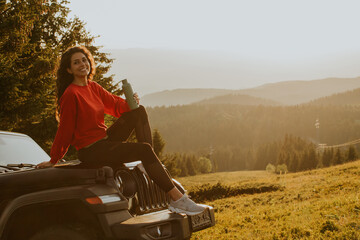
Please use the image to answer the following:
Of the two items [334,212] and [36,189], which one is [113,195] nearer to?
[36,189]

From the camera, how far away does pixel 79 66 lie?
4273 mm

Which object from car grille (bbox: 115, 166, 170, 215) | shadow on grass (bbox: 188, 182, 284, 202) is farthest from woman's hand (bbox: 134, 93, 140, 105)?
shadow on grass (bbox: 188, 182, 284, 202)

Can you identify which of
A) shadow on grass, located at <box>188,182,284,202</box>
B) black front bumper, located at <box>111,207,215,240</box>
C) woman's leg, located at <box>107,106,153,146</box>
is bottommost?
shadow on grass, located at <box>188,182,284,202</box>

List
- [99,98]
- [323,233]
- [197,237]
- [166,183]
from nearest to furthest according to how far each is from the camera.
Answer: [166,183], [99,98], [323,233], [197,237]

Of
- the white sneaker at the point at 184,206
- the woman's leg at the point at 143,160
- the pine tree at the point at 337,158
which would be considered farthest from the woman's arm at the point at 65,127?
the pine tree at the point at 337,158

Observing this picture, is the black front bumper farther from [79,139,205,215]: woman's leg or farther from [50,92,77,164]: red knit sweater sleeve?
[50,92,77,164]: red knit sweater sleeve

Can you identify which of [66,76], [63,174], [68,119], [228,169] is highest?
[66,76]

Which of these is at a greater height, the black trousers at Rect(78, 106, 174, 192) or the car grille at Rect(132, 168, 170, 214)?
the black trousers at Rect(78, 106, 174, 192)

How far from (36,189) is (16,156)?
1.83 m

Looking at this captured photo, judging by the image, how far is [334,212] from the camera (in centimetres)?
822

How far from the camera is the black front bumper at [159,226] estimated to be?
3.22 m

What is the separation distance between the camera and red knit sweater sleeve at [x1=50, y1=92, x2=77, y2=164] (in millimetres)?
3805

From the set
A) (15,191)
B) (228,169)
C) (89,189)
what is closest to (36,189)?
(15,191)

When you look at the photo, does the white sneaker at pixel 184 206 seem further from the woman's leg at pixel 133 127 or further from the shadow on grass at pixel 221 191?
the shadow on grass at pixel 221 191
